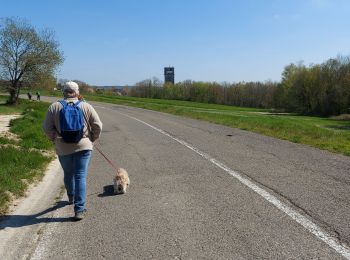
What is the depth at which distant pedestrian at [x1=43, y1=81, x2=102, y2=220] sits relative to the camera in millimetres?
6004

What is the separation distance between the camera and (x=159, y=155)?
11.8m

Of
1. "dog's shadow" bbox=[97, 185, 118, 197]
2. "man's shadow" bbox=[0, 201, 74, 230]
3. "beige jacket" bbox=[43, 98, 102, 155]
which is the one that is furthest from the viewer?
"dog's shadow" bbox=[97, 185, 118, 197]

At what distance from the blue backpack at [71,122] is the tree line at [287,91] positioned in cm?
7358

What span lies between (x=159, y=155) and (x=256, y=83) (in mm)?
104308

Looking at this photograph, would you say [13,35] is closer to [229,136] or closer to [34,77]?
[34,77]

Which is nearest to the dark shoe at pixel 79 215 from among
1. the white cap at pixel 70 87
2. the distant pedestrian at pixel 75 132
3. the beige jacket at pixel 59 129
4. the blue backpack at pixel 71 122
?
the distant pedestrian at pixel 75 132

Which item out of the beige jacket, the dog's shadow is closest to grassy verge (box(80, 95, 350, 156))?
the dog's shadow

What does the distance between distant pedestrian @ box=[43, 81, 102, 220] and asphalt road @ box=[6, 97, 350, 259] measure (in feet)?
1.51

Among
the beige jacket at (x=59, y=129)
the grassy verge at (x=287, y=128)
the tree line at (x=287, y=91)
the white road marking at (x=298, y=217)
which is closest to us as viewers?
the white road marking at (x=298, y=217)

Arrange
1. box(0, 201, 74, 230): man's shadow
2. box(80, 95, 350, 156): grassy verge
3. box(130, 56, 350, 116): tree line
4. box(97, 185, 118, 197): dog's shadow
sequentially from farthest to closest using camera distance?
box(130, 56, 350, 116): tree line < box(80, 95, 350, 156): grassy verge < box(97, 185, 118, 197): dog's shadow < box(0, 201, 74, 230): man's shadow

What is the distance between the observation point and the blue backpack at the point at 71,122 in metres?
5.96

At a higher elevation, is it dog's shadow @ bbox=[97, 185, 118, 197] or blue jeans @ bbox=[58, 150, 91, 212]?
blue jeans @ bbox=[58, 150, 91, 212]

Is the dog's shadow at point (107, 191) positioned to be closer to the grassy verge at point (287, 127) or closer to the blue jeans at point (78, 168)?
the blue jeans at point (78, 168)

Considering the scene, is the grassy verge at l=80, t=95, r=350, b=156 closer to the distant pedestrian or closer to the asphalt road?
the asphalt road
